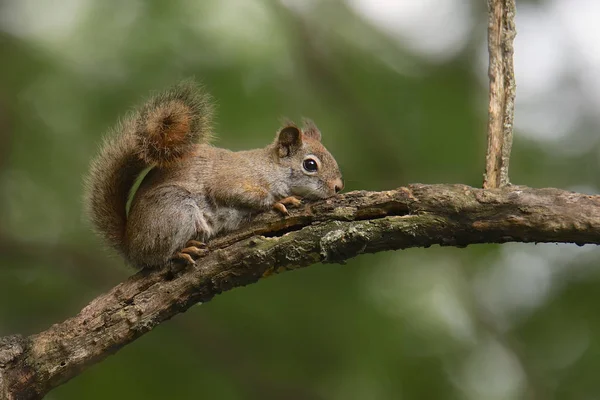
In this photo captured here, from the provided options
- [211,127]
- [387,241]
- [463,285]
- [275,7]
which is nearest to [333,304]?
[463,285]

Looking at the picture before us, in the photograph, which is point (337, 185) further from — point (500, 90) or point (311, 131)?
point (500, 90)

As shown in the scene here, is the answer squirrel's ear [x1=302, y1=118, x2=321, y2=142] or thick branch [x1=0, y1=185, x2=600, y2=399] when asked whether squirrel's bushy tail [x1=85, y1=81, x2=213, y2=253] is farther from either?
squirrel's ear [x1=302, y1=118, x2=321, y2=142]

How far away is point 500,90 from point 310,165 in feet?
3.74

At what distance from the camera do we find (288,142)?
11.7 feet

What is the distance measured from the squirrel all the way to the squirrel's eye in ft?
0.18

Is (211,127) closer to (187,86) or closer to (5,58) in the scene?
(187,86)

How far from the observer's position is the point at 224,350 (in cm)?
423

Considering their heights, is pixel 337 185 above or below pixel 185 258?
above

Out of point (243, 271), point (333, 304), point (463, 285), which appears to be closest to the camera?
point (243, 271)

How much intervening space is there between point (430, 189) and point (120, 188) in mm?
1539

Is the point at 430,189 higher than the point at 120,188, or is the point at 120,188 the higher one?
the point at 120,188

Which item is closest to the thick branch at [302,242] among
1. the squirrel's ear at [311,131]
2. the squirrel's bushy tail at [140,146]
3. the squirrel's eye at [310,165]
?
the squirrel's bushy tail at [140,146]

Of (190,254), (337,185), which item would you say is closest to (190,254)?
(190,254)

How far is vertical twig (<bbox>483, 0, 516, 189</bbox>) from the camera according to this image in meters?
2.61
